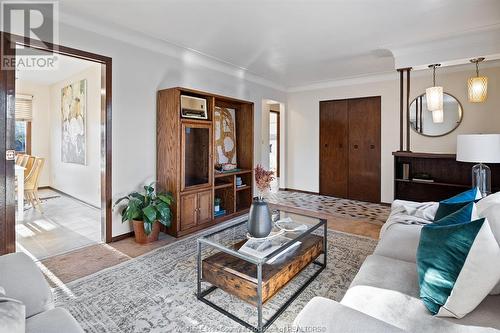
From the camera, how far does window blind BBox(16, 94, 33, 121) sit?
5.85m

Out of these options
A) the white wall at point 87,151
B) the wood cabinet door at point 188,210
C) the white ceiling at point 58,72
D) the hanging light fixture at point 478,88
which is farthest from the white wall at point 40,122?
the hanging light fixture at point 478,88

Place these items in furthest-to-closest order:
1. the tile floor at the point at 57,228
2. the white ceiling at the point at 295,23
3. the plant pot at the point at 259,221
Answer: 1. the tile floor at the point at 57,228
2. the white ceiling at the point at 295,23
3. the plant pot at the point at 259,221

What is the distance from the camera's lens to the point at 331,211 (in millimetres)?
4633

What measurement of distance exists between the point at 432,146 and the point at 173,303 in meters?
4.70

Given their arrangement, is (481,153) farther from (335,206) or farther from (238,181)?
(238,181)

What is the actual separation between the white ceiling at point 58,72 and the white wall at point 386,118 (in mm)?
4137

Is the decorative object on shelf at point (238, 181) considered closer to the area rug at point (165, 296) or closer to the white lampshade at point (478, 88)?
the area rug at point (165, 296)

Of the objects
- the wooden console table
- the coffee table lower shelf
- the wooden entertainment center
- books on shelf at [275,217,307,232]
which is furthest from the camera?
the wooden console table

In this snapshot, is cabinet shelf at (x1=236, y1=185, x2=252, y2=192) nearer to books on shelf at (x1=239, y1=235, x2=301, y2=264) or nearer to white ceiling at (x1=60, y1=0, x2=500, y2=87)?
white ceiling at (x1=60, y1=0, x2=500, y2=87)

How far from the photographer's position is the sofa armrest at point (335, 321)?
37.1 inches

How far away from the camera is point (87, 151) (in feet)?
16.0

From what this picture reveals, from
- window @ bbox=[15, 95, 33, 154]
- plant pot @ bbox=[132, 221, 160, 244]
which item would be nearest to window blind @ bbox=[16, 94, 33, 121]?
window @ bbox=[15, 95, 33, 154]

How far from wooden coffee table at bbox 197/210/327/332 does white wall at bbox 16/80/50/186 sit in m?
6.09

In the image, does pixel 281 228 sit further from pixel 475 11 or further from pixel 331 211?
pixel 475 11
